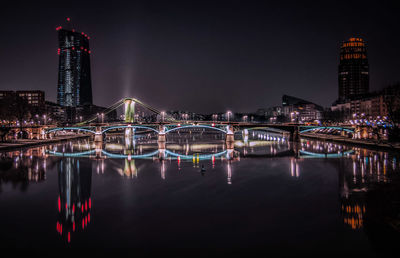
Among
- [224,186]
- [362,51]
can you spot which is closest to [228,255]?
[224,186]

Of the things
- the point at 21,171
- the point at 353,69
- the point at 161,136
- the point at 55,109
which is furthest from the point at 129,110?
the point at 353,69

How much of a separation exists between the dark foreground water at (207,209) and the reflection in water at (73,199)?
0.06 m

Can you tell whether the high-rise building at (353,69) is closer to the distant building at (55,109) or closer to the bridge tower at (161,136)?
the bridge tower at (161,136)

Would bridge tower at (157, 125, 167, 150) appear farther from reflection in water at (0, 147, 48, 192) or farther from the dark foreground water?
the dark foreground water

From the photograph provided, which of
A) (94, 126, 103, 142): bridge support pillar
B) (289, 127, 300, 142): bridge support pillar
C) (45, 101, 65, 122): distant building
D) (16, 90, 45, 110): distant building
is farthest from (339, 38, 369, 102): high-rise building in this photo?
(16, 90, 45, 110): distant building

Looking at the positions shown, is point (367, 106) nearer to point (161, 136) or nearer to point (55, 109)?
point (161, 136)

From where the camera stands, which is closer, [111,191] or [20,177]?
[111,191]

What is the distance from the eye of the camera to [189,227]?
1414 cm

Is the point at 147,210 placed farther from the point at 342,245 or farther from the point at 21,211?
the point at 342,245

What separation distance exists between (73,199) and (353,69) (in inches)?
6544

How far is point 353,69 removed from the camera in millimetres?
155750

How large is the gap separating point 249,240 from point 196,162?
24395 mm

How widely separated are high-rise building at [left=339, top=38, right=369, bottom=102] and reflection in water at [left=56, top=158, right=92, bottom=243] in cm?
15010

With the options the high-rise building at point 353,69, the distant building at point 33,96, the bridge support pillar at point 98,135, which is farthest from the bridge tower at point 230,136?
the high-rise building at point 353,69
